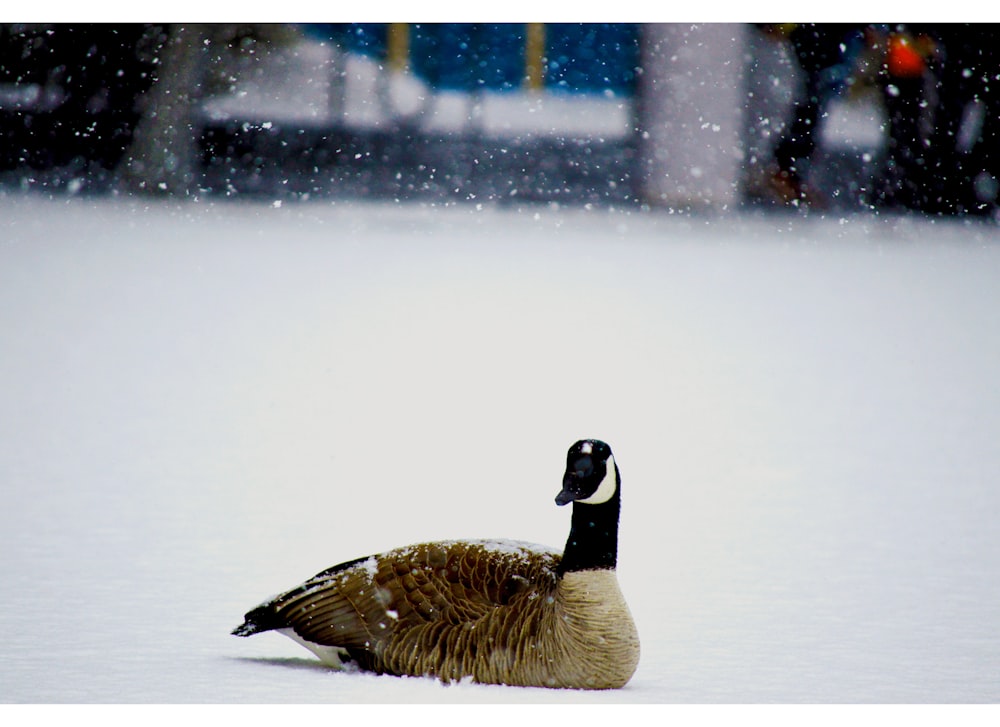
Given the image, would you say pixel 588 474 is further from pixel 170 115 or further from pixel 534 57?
pixel 170 115

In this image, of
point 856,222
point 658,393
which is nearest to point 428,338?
point 658,393

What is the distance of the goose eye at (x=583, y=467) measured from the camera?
2.87m

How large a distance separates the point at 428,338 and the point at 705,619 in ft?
22.6

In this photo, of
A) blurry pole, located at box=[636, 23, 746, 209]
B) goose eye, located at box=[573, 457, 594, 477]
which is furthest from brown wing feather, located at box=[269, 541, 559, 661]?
blurry pole, located at box=[636, 23, 746, 209]

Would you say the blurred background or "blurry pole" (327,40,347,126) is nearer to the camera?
the blurred background

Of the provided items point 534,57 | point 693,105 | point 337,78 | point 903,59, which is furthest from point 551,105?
point 903,59

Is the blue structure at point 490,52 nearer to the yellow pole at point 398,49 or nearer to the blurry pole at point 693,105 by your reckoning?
the yellow pole at point 398,49

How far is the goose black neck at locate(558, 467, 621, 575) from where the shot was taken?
289 cm

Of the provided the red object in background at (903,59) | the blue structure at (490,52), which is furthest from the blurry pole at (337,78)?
the red object in background at (903,59)

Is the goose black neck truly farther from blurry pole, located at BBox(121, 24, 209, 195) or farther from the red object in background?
the red object in background

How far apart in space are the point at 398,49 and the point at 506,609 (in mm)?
14066

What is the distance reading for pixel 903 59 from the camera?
1678 cm

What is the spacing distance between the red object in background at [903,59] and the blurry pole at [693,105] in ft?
6.25

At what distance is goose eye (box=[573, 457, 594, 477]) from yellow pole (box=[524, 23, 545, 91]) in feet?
42.7
